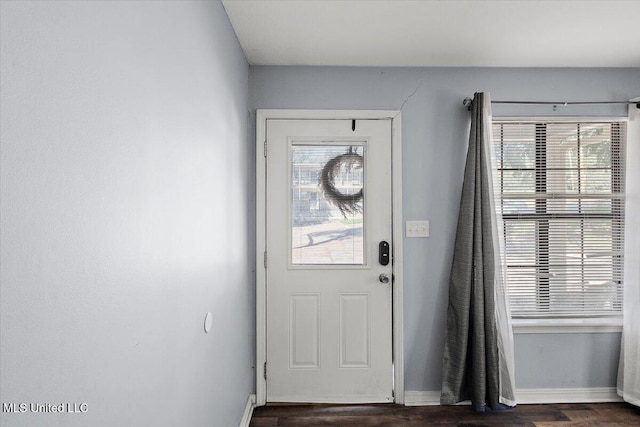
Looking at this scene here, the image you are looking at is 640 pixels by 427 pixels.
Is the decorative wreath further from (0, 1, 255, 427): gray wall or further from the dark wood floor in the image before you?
the dark wood floor

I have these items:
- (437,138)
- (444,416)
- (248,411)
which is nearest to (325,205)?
(437,138)

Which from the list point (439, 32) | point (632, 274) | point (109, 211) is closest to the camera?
point (109, 211)

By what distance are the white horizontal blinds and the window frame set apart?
0.01 metres

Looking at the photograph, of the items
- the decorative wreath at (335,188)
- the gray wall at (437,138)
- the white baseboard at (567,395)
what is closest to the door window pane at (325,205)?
the decorative wreath at (335,188)

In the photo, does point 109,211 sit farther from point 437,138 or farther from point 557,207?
point 557,207

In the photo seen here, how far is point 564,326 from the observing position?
2826 mm

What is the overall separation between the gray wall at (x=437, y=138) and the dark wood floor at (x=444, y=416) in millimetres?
168

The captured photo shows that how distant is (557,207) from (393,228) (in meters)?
1.20

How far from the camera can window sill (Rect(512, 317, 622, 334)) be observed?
2.82m

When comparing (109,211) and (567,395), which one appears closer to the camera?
(109,211)

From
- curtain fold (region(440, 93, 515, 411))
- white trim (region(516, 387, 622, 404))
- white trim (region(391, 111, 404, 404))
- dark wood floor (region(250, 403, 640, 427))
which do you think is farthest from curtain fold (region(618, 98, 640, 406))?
white trim (region(391, 111, 404, 404))

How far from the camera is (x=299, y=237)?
2816mm

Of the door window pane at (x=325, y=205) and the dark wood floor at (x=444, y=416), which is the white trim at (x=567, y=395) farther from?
the door window pane at (x=325, y=205)

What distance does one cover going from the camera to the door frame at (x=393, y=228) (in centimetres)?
278
